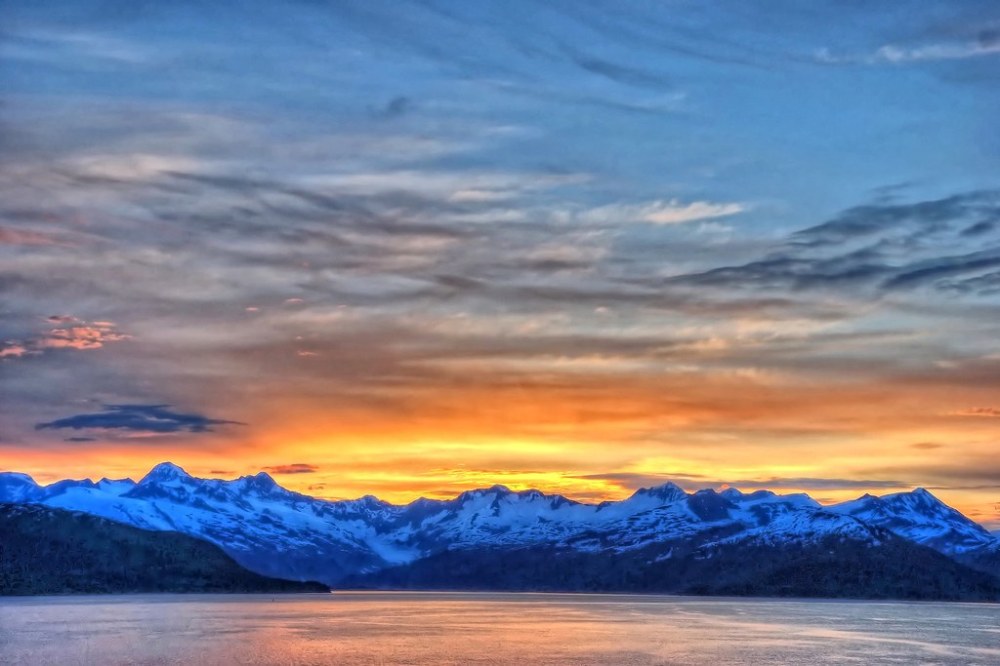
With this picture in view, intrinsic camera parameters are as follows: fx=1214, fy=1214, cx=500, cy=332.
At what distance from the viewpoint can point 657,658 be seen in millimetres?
190875

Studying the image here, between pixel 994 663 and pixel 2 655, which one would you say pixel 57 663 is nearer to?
pixel 2 655

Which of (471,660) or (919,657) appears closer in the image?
(471,660)

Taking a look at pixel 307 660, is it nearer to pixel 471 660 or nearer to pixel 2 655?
pixel 471 660

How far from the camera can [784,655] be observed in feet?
649

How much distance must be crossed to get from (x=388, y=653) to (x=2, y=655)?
59.3 metres

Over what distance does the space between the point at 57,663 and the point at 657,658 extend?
89570 mm

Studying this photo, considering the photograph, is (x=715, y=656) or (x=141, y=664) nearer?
(x=141, y=664)

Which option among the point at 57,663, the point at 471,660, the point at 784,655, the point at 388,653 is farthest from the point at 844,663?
the point at 57,663

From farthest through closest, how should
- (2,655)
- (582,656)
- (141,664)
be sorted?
(582,656)
(2,655)
(141,664)

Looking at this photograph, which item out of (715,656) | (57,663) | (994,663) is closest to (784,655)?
(715,656)

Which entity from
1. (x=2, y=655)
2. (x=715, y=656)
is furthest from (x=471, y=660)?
(x=2, y=655)

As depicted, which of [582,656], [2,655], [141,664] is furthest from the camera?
[582,656]

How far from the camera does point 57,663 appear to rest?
→ 17175 cm

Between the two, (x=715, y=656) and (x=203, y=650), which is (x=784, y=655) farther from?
(x=203, y=650)
